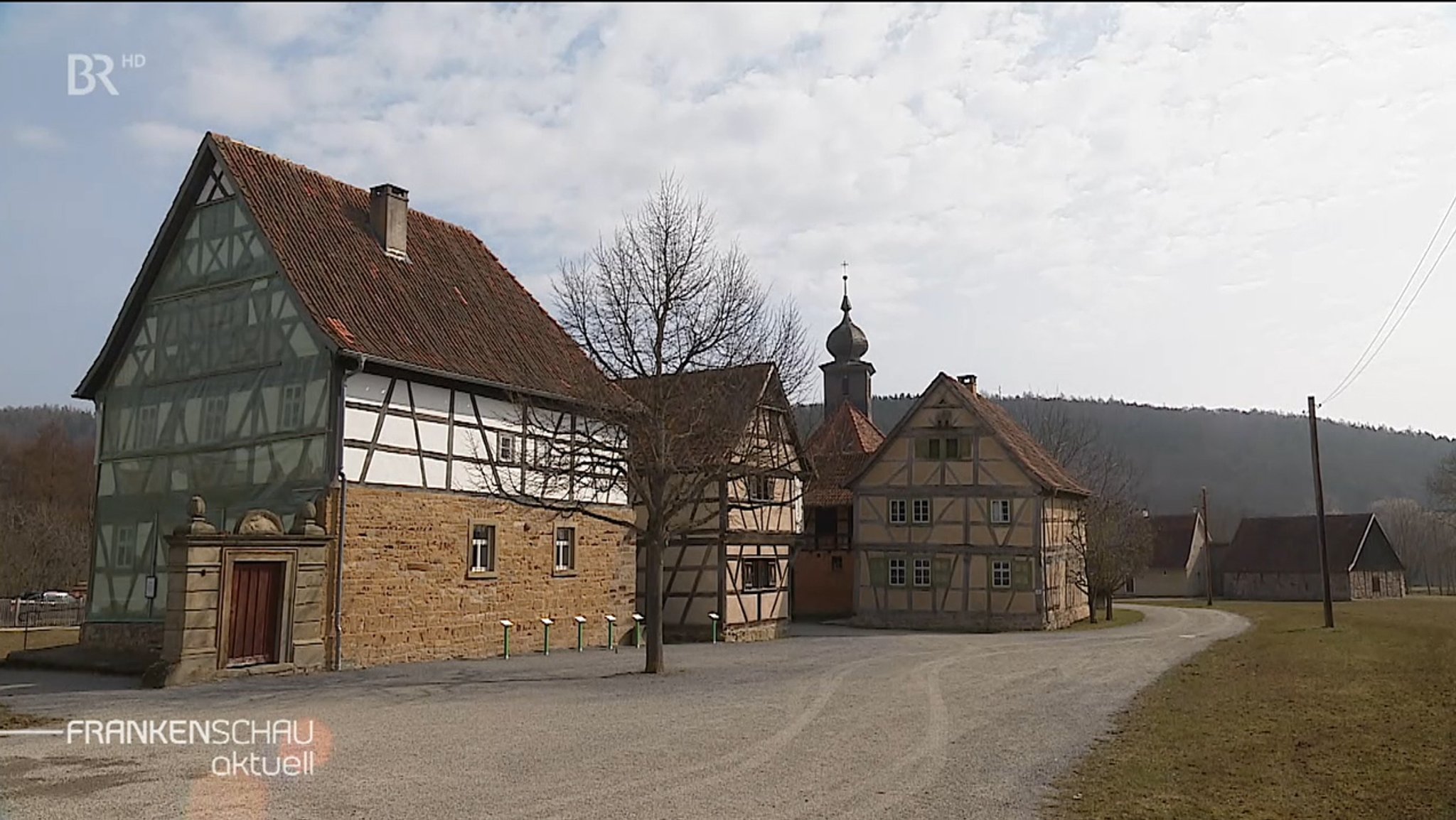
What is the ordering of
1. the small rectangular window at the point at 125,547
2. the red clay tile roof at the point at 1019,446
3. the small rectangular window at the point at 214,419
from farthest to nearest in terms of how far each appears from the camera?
the red clay tile roof at the point at 1019,446
the small rectangular window at the point at 125,547
the small rectangular window at the point at 214,419

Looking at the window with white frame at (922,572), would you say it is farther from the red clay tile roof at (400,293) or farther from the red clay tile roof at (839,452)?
the red clay tile roof at (400,293)

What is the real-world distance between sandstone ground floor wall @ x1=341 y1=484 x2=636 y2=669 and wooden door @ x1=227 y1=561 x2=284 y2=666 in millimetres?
1052

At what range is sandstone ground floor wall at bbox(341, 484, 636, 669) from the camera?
2119 centimetres

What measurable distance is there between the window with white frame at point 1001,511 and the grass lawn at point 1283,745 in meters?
13.2

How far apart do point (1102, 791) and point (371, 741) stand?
7.60 metres

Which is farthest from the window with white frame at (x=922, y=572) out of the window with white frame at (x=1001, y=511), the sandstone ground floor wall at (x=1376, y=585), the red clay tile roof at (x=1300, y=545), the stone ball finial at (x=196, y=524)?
the sandstone ground floor wall at (x=1376, y=585)

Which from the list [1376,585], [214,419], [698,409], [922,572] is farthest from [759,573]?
[1376,585]

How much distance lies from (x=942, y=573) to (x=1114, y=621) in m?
7.73

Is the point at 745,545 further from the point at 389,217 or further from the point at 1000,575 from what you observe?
the point at 389,217

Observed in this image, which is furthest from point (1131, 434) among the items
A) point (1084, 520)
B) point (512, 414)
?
point (512, 414)

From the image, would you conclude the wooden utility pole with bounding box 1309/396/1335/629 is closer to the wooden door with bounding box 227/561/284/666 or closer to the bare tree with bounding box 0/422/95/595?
the wooden door with bounding box 227/561/284/666

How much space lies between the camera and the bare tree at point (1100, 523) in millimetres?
39906

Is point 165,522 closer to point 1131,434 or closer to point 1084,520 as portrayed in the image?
point 1084,520

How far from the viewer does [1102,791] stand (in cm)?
1021
